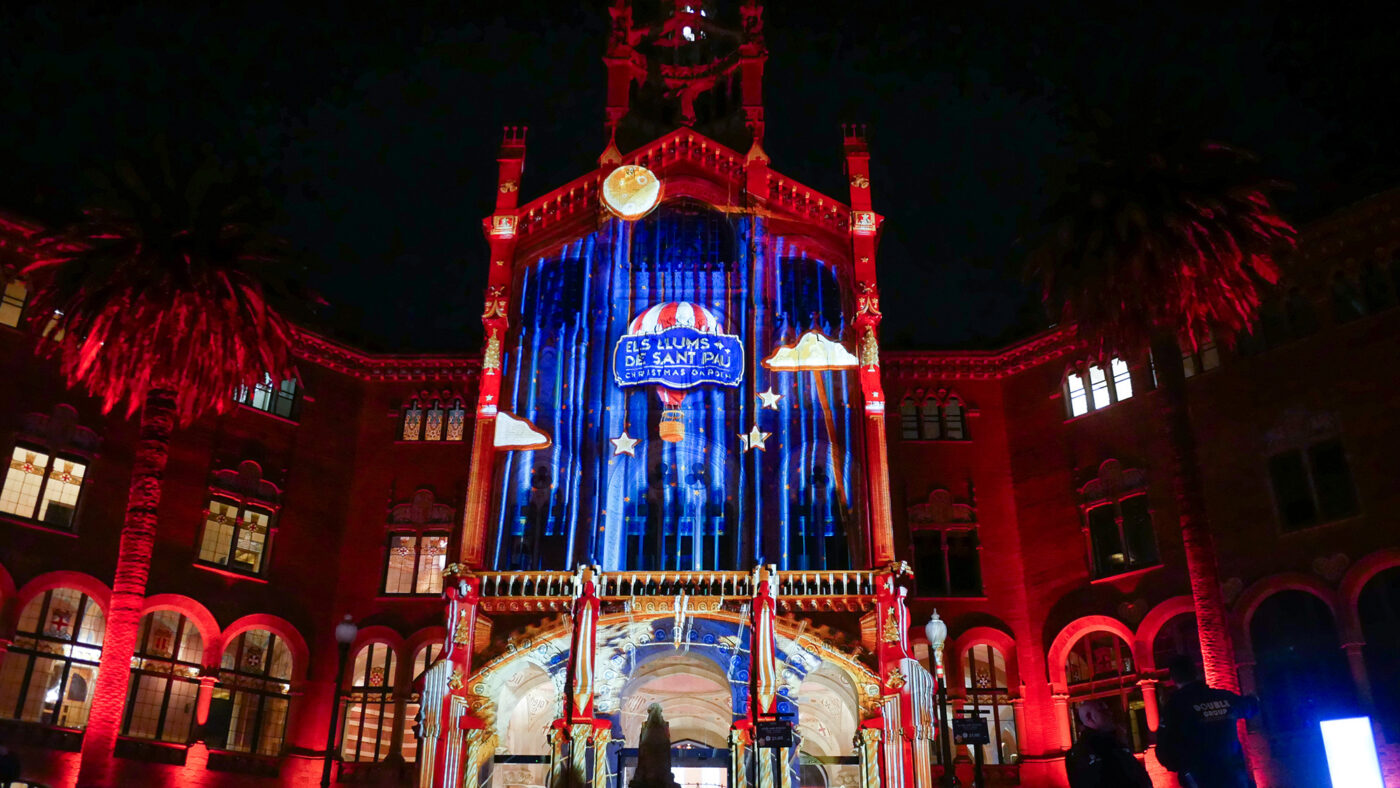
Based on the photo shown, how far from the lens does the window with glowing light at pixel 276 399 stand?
36906 mm

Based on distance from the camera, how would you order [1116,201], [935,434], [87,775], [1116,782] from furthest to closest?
[935,434], [1116,201], [87,775], [1116,782]

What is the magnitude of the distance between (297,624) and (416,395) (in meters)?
8.92

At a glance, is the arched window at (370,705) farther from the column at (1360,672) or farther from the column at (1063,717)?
the column at (1360,672)

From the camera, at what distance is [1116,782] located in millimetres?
9336

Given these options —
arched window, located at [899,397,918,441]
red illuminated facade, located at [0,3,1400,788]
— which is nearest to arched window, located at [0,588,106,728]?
red illuminated facade, located at [0,3,1400,788]

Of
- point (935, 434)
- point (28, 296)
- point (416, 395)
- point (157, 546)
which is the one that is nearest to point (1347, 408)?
point (935, 434)

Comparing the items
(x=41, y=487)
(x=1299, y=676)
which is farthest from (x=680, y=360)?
(x=1299, y=676)

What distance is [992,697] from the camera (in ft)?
114

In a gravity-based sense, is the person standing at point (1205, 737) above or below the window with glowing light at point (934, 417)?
below

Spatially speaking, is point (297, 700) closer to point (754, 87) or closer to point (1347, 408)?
point (754, 87)

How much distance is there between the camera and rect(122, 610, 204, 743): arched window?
31.9m

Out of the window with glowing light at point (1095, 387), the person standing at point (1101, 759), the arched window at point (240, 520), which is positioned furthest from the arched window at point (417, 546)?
the person standing at point (1101, 759)

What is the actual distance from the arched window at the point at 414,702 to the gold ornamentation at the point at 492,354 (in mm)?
8991

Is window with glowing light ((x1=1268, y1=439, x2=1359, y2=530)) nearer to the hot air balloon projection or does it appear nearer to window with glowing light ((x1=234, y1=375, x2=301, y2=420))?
the hot air balloon projection
